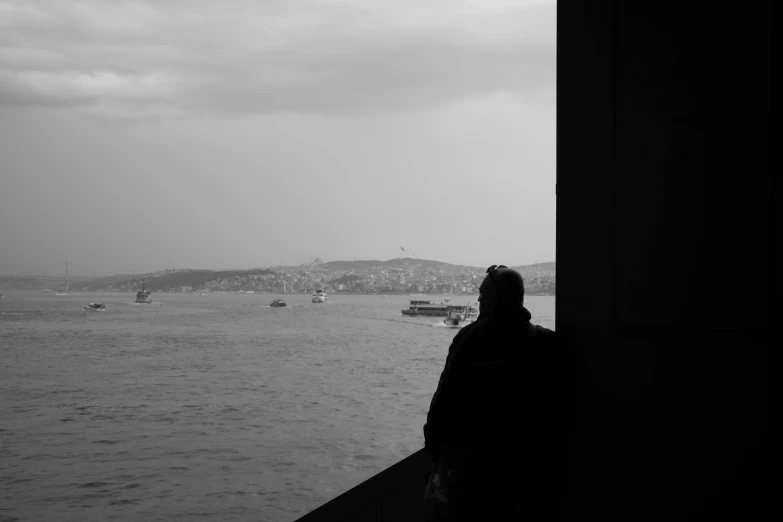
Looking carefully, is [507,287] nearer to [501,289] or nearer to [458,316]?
[501,289]

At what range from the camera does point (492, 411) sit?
63.2 inches

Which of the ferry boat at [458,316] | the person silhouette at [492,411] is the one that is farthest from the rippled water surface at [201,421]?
the person silhouette at [492,411]

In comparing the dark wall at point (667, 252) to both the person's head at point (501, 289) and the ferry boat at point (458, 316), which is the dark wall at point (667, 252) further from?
the ferry boat at point (458, 316)

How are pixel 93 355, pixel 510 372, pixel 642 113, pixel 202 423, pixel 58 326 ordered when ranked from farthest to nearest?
pixel 58 326, pixel 93 355, pixel 202 423, pixel 510 372, pixel 642 113

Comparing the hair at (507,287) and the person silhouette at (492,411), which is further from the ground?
the hair at (507,287)

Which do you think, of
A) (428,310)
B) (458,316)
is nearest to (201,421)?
(458,316)

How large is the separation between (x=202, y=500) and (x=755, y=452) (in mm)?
23929

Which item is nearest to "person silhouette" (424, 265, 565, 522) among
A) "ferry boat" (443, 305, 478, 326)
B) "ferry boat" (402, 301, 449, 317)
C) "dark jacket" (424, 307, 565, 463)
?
"dark jacket" (424, 307, 565, 463)

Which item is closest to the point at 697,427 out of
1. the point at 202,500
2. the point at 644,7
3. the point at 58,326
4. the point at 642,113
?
the point at 642,113

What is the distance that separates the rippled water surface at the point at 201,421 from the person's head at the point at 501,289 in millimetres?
20700

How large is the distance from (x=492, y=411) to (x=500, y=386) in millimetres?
60

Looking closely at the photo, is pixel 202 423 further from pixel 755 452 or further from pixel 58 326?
pixel 58 326

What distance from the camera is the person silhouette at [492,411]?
1.59m

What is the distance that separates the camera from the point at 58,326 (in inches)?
3115
